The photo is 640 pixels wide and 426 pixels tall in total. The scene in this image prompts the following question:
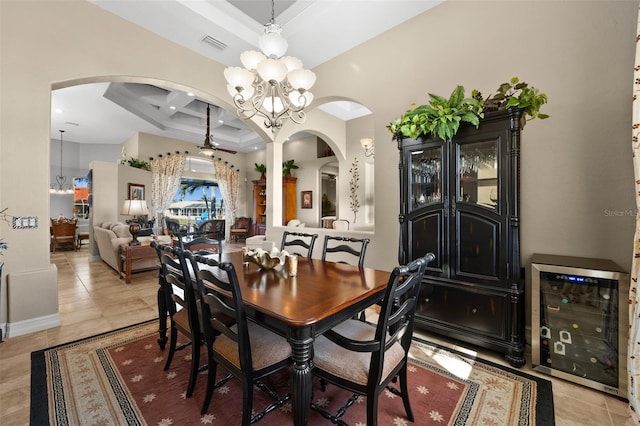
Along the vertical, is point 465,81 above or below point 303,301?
above

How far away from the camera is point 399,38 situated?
3381mm

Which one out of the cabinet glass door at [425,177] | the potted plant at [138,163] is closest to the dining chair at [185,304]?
the cabinet glass door at [425,177]

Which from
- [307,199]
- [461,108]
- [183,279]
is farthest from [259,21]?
[307,199]

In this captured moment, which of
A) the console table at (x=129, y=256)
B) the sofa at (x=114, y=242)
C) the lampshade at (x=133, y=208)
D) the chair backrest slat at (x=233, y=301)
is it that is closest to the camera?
the chair backrest slat at (x=233, y=301)

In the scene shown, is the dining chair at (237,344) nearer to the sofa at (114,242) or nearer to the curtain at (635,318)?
the curtain at (635,318)

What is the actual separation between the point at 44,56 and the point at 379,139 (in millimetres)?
3767

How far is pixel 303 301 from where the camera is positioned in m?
1.45

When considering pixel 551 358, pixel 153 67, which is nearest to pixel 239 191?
pixel 153 67

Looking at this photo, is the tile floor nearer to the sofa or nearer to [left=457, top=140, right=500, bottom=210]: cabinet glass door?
the sofa

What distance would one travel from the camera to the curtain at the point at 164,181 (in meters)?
8.13

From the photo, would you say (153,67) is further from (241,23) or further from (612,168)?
(612,168)

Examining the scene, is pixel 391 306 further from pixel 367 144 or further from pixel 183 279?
pixel 367 144

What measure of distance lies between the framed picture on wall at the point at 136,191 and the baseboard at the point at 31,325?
5368mm

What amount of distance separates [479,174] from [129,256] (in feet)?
17.2
